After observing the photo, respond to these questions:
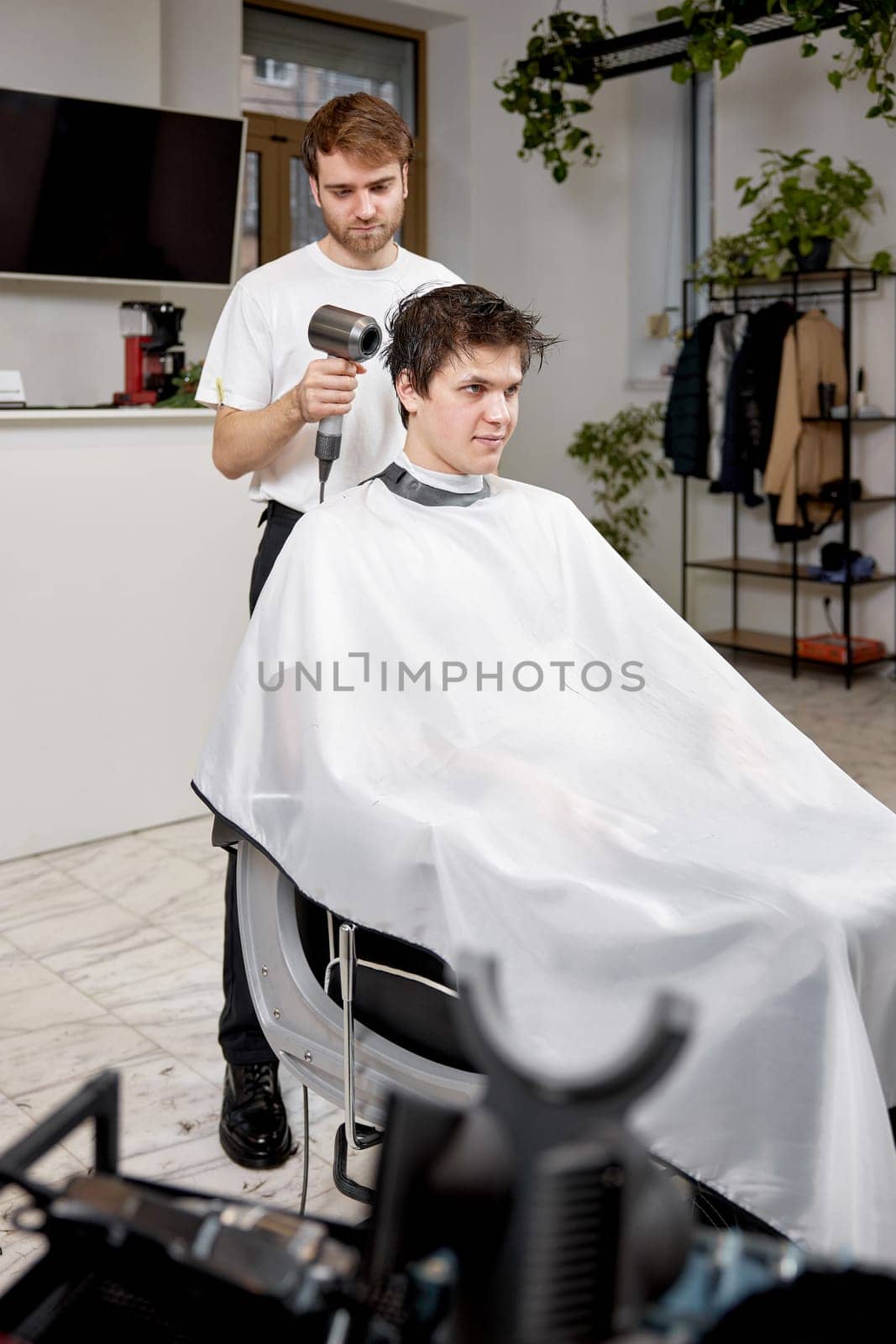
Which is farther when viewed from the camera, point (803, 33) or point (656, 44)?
point (656, 44)

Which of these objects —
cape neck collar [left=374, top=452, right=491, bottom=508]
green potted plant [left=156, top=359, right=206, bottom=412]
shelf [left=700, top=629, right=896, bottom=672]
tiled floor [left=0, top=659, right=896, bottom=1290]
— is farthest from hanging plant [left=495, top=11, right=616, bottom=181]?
cape neck collar [left=374, top=452, right=491, bottom=508]

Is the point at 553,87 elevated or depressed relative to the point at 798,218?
elevated

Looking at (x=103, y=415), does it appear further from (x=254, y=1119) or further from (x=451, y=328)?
(x=254, y=1119)

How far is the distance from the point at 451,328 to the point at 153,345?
2658 mm

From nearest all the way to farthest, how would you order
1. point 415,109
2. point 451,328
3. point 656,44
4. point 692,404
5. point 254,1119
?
point 451,328 → point 254,1119 → point 656,44 → point 692,404 → point 415,109

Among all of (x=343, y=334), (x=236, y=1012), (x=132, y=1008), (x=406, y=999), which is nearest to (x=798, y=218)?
(x=343, y=334)

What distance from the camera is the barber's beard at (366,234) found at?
6.89 ft

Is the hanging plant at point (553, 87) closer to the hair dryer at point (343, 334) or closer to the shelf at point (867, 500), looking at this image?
the shelf at point (867, 500)

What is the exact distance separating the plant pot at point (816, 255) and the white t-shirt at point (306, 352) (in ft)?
12.3

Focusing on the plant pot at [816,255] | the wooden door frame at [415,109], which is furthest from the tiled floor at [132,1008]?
the wooden door frame at [415,109]

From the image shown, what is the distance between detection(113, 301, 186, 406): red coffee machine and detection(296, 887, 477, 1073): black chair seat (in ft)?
9.68

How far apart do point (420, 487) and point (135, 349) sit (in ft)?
8.70

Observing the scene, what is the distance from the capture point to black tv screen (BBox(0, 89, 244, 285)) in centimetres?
440

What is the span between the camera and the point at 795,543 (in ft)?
18.7
